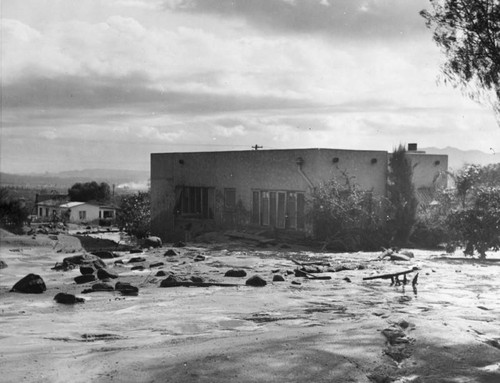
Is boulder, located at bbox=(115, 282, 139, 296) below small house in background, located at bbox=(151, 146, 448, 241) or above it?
below

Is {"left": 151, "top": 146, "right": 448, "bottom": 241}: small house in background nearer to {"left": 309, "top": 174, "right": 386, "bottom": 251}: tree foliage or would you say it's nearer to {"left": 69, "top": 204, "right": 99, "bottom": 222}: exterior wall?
{"left": 309, "top": 174, "right": 386, "bottom": 251}: tree foliage

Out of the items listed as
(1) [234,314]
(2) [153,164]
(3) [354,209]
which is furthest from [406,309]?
(2) [153,164]

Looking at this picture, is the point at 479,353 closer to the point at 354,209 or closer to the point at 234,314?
the point at 234,314

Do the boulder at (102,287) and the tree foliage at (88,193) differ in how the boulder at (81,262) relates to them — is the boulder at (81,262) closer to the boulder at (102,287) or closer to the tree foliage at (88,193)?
the boulder at (102,287)

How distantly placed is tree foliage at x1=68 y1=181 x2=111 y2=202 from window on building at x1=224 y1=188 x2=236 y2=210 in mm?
56571

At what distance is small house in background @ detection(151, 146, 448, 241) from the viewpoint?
86.1ft

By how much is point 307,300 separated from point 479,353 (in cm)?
492

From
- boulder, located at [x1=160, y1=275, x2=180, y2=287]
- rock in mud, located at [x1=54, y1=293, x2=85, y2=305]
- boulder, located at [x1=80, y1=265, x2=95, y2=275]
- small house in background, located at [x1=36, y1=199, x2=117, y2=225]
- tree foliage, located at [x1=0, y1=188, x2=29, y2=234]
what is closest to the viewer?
rock in mud, located at [x1=54, y1=293, x2=85, y2=305]

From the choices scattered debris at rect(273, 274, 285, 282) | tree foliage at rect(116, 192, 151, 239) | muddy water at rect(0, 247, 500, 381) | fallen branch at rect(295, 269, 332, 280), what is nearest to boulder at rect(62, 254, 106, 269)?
muddy water at rect(0, 247, 500, 381)

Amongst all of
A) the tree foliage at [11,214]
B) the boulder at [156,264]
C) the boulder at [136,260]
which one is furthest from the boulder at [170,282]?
the tree foliage at [11,214]

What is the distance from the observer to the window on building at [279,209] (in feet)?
86.3

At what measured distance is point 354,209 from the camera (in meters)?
24.5

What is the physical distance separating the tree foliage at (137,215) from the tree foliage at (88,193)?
46192 mm

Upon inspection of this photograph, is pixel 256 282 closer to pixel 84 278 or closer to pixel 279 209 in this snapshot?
pixel 84 278
